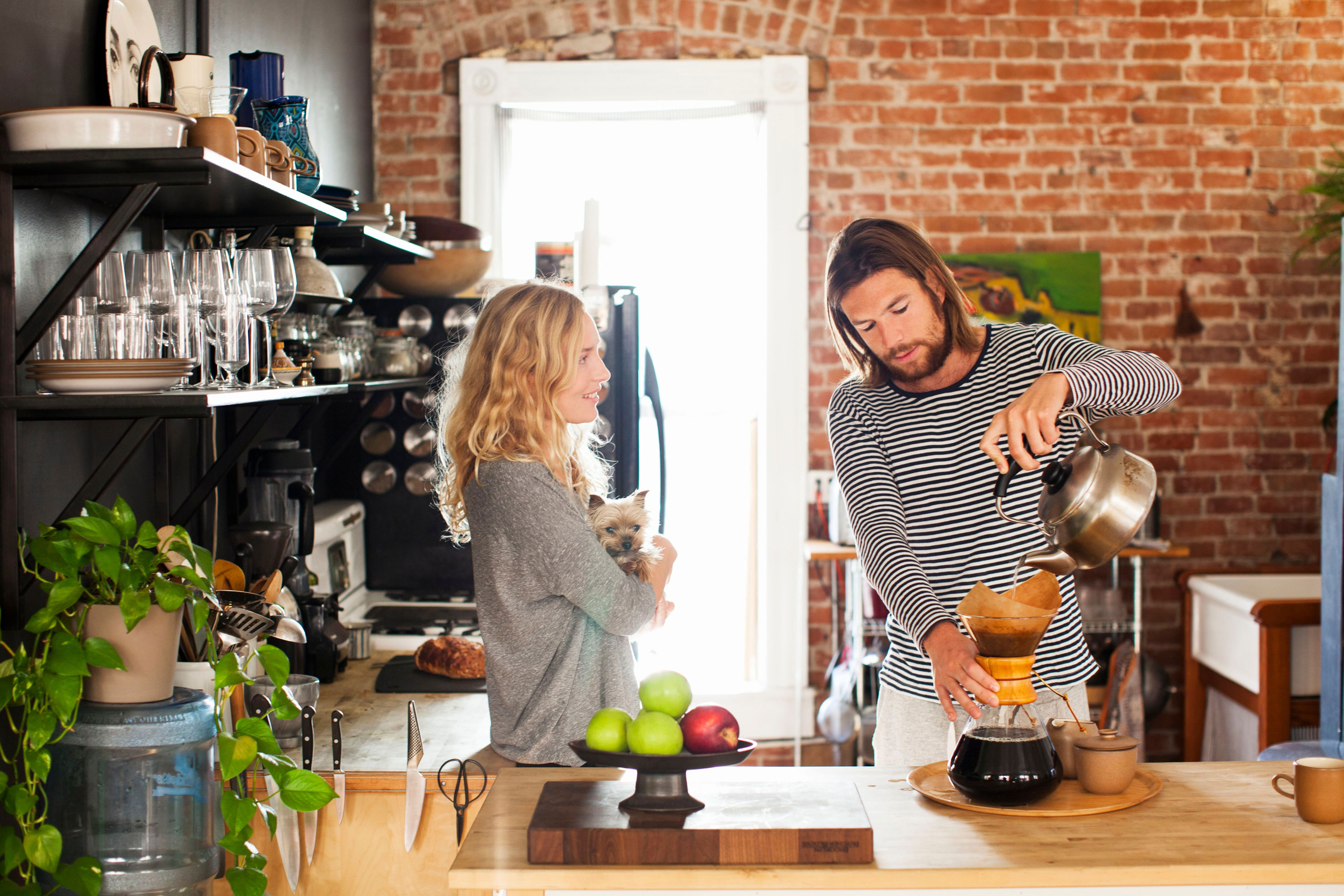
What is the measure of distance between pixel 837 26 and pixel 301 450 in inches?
99.0

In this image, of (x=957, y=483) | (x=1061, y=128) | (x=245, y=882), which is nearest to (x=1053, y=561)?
(x=957, y=483)

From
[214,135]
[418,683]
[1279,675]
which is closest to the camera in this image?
[214,135]

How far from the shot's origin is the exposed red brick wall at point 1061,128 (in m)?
3.96

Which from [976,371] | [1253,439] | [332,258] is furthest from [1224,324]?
[332,258]

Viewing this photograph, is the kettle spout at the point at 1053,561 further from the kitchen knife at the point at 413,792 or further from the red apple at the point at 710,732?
the kitchen knife at the point at 413,792

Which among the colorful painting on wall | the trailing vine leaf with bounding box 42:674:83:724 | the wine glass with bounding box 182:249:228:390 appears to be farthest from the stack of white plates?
the colorful painting on wall

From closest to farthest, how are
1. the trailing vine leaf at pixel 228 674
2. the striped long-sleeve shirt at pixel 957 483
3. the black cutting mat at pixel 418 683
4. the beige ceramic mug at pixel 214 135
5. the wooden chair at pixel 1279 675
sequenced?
the trailing vine leaf at pixel 228 674 → the beige ceramic mug at pixel 214 135 → the striped long-sleeve shirt at pixel 957 483 → the black cutting mat at pixel 418 683 → the wooden chair at pixel 1279 675

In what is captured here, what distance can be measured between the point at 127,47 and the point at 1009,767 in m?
1.73

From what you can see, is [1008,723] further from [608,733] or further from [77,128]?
[77,128]

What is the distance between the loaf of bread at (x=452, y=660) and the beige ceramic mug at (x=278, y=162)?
103 centimetres

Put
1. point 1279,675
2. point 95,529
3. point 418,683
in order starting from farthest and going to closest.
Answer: point 1279,675
point 418,683
point 95,529

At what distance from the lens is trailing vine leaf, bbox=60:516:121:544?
129 centimetres

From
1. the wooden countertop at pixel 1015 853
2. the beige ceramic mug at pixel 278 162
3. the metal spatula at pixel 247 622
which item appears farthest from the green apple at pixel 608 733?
the beige ceramic mug at pixel 278 162

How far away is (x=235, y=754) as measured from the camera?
1397 millimetres
